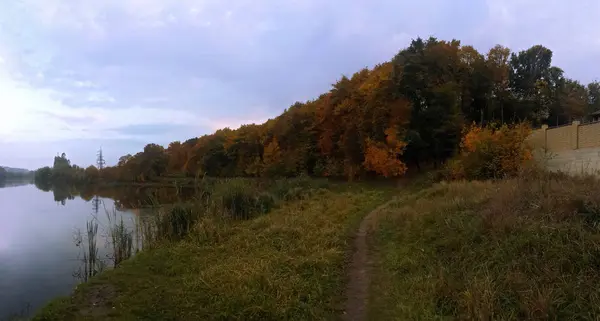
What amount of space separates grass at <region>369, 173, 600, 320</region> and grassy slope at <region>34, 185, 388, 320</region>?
1.02 m

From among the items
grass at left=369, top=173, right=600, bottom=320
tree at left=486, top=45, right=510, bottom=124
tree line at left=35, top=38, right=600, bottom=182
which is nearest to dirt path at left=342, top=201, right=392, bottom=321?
grass at left=369, top=173, right=600, bottom=320

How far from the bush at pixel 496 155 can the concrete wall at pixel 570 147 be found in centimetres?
83

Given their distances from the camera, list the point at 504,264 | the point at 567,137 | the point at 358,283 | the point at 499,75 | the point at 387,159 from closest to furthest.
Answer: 1. the point at 504,264
2. the point at 358,283
3. the point at 567,137
4. the point at 387,159
5. the point at 499,75

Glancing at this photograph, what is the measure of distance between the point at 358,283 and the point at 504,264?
2.52 m

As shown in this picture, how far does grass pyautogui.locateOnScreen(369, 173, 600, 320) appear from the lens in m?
5.00

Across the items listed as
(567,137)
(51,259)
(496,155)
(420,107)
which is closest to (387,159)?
(420,107)

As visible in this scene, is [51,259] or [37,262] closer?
[37,262]

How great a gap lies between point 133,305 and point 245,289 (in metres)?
1.91

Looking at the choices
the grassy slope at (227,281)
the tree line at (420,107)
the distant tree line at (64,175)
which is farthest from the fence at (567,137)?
the distant tree line at (64,175)

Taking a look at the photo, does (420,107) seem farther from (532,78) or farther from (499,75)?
(532,78)

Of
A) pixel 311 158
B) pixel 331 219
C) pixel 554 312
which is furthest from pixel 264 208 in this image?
pixel 311 158

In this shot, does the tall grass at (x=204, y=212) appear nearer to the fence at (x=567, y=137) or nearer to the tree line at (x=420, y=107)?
the fence at (x=567, y=137)

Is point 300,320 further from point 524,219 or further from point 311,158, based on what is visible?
point 311,158

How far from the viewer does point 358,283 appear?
23.6ft
